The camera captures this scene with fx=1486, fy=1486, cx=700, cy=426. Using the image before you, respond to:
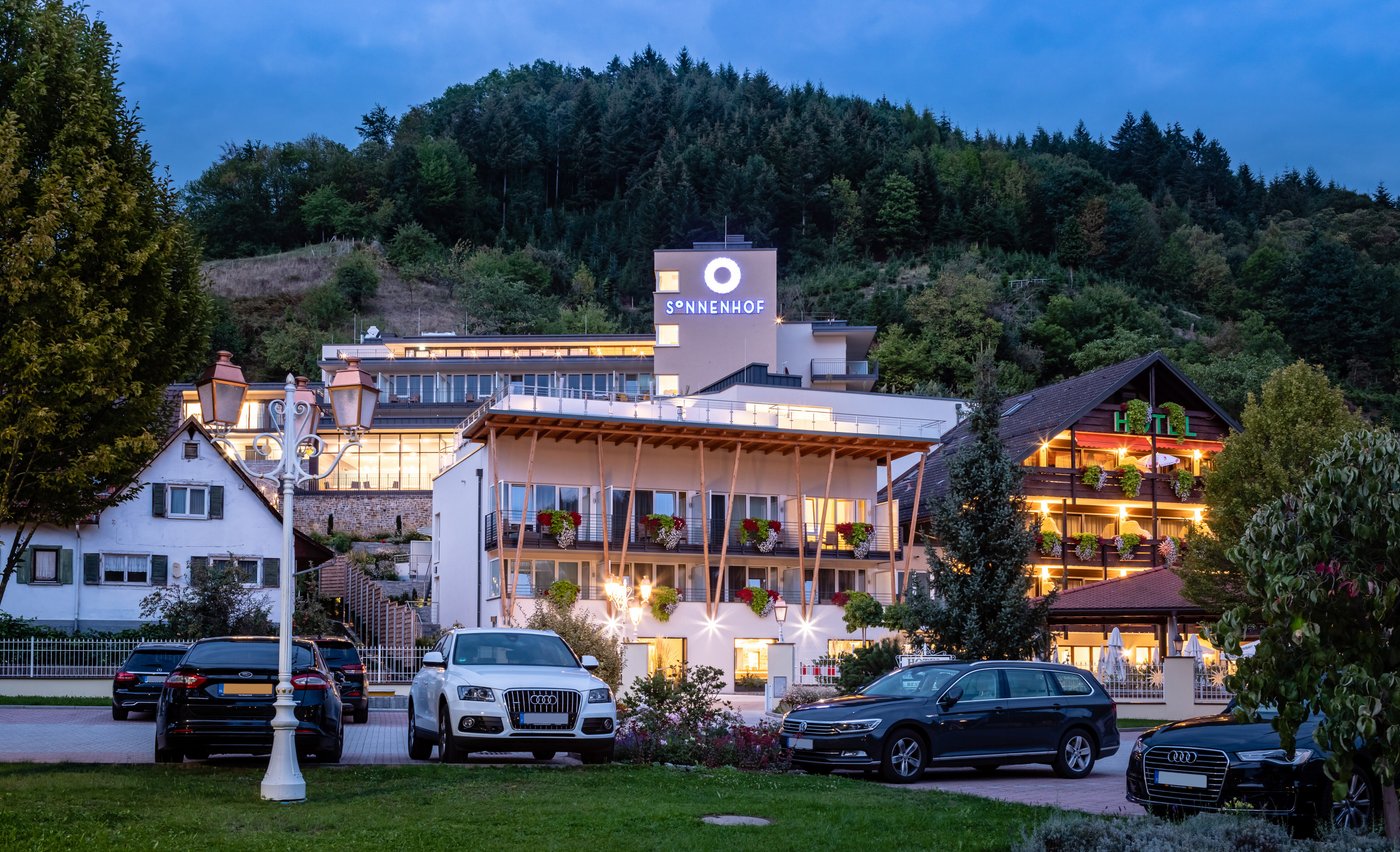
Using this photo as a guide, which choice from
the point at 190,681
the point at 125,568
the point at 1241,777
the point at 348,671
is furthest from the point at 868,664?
the point at 125,568

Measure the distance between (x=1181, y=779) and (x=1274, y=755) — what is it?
87 centimetres

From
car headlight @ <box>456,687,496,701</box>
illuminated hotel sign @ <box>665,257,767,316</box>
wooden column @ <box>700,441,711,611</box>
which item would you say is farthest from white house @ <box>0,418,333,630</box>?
illuminated hotel sign @ <box>665,257,767,316</box>

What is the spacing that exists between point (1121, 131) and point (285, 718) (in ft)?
528

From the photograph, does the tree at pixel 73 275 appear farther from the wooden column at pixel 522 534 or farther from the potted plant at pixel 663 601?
the potted plant at pixel 663 601

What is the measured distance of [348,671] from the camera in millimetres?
28125

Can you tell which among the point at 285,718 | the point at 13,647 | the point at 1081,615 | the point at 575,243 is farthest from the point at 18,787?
the point at 575,243

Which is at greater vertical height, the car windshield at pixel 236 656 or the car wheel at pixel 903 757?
the car windshield at pixel 236 656

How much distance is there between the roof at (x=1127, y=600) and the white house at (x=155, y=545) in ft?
76.9

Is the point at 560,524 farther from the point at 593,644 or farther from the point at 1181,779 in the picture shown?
the point at 1181,779

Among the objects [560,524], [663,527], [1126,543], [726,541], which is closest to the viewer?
[560,524]

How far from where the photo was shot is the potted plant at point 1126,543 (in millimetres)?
54531

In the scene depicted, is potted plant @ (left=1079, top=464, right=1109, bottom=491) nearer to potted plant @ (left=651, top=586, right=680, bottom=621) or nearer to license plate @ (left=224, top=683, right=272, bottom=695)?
potted plant @ (left=651, top=586, right=680, bottom=621)

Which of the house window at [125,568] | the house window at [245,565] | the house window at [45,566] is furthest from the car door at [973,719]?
the house window at [45,566]

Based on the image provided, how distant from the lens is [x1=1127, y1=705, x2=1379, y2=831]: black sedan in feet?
43.1
